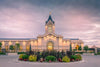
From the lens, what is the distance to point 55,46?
259 ft

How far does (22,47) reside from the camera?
9012cm

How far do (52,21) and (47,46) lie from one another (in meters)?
21.1

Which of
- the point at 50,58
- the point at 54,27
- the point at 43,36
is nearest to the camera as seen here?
the point at 50,58

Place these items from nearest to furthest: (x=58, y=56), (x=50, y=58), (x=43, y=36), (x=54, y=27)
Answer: (x=50, y=58) < (x=58, y=56) < (x=43, y=36) < (x=54, y=27)

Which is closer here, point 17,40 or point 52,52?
point 52,52

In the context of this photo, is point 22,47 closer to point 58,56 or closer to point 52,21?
point 52,21

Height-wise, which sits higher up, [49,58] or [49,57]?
[49,57]

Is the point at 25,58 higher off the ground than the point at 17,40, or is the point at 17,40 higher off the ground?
the point at 17,40

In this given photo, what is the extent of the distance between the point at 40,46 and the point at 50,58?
55621mm

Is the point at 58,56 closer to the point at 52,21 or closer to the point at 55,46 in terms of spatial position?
the point at 55,46

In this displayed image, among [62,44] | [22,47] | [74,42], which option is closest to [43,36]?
[62,44]

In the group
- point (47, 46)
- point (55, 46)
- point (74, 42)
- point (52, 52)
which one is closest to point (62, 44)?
point (55, 46)

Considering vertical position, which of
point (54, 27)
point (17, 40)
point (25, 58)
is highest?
point (54, 27)

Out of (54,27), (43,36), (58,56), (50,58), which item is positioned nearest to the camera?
(50,58)
